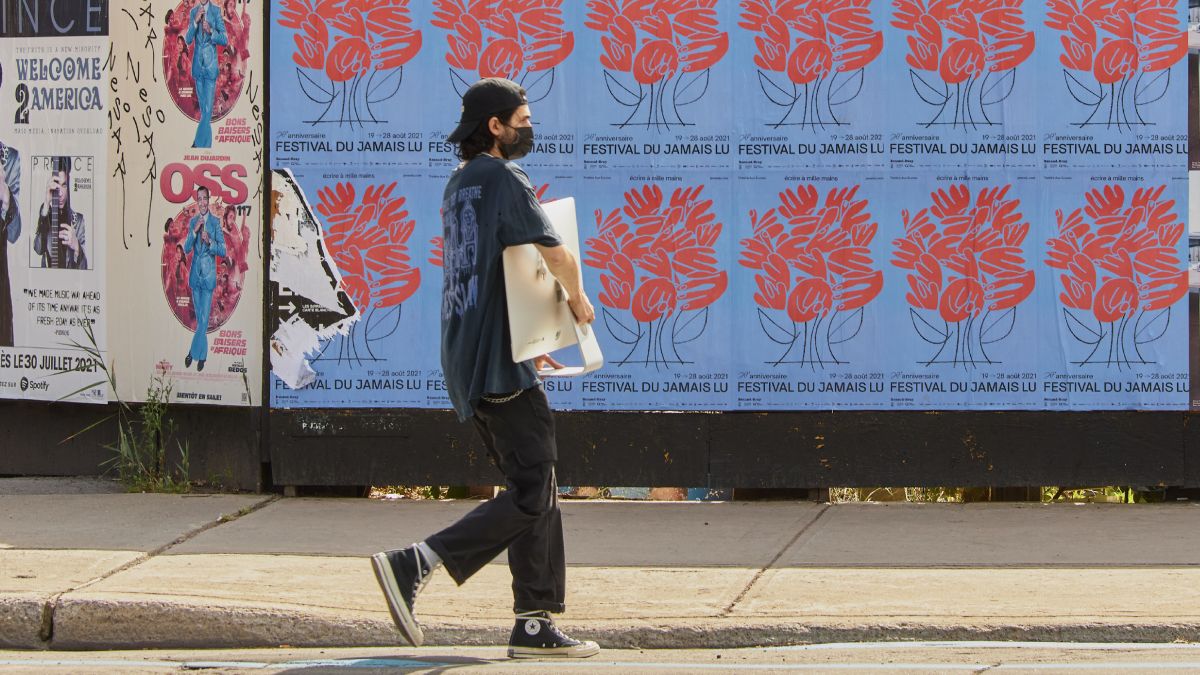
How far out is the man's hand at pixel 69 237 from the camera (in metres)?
8.34

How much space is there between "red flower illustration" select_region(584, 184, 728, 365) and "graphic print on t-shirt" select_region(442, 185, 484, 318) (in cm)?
279

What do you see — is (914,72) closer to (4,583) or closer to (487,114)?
(487,114)

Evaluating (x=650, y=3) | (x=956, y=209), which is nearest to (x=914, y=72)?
(x=956, y=209)

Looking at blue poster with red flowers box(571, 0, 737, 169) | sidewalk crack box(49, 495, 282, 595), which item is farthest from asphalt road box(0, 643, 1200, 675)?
blue poster with red flowers box(571, 0, 737, 169)

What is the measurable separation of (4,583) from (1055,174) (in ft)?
17.9

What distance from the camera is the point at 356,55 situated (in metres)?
7.95

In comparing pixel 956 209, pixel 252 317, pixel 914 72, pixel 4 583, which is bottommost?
pixel 4 583

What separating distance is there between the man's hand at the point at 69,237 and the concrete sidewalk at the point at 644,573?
139 cm

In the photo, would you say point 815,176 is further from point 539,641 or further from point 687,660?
point 539,641

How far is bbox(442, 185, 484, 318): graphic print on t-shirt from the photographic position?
5.02 m

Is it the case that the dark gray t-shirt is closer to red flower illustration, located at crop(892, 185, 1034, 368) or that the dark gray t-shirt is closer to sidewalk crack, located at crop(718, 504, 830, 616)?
sidewalk crack, located at crop(718, 504, 830, 616)

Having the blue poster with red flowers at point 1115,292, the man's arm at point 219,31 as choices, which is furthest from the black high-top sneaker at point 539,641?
the man's arm at point 219,31

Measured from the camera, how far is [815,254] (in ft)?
25.9

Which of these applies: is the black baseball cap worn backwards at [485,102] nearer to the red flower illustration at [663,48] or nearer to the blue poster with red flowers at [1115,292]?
the red flower illustration at [663,48]
